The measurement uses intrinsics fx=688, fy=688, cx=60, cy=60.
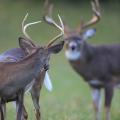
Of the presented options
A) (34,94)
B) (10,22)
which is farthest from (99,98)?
(10,22)

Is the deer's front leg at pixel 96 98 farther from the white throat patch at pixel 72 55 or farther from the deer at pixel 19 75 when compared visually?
the deer at pixel 19 75

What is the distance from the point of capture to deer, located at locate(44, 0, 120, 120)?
476 inches

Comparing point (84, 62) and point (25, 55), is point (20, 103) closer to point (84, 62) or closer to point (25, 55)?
point (25, 55)

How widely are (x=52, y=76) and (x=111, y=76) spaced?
5874mm

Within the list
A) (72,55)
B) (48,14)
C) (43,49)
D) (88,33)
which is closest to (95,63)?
(72,55)

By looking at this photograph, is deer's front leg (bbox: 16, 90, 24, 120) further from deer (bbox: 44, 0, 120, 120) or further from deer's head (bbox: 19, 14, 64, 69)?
deer (bbox: 44, 0, 120, 120)

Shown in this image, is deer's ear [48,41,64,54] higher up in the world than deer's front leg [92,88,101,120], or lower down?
higher up

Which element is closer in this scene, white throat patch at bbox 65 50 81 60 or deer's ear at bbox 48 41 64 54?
deer's ear at bbox 48 41 64 54

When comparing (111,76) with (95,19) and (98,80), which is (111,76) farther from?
(95,19)

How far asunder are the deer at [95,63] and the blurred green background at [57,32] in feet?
1.18

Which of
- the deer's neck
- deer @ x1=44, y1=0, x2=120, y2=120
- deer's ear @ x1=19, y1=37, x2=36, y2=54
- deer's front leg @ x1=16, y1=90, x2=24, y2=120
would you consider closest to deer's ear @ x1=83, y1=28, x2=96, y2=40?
deer @ x1=44, y1=0, x2=120, y2=120

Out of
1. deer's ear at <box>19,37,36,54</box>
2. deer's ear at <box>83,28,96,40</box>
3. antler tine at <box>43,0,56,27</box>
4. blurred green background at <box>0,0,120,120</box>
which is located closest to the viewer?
deer's ear at <box>19,37,36,54</box>

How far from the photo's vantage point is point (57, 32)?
932 inches

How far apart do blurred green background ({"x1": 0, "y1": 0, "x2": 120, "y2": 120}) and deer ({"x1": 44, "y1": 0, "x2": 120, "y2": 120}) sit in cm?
36
